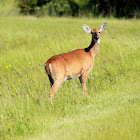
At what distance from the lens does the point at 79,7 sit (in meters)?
24.3

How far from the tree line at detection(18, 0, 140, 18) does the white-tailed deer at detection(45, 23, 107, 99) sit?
562 inches

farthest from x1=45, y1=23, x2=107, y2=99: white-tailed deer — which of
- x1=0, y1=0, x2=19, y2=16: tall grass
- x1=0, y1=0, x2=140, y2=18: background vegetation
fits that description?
x1=0, y1=0, x2=19, y2=16: tall grass

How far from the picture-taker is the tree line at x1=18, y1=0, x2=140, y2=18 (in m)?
22.1

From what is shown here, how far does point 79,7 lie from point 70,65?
17945 mm

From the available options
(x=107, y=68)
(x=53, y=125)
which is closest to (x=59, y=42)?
(x=107, y=68)

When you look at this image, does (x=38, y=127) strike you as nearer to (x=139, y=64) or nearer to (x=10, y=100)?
(x=10, y=100)

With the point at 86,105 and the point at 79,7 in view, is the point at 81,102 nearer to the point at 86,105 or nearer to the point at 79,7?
the point at 86,105

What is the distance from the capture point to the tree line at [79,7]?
2207cm

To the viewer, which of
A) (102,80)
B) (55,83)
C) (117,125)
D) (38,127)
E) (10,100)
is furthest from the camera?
A: (102,80)

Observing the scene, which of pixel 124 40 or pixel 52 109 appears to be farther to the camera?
pixel 124 40

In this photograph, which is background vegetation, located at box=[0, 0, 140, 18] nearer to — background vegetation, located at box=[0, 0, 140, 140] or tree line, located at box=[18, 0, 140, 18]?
tree line, located at box=[18, 0, 140, 18]

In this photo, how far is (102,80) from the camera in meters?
7.73

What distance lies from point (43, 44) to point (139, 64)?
15.2 ft

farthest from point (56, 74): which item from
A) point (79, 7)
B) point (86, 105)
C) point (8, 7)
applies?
point (8, 7)
